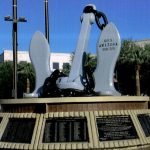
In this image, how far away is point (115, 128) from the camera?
10.4m

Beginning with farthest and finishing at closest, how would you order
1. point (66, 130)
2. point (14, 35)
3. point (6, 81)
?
point (6, 81), point (14, 35), point (66, 130)

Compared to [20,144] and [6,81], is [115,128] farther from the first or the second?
[6,81]

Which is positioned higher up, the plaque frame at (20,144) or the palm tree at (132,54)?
the palm tree at (132,54)

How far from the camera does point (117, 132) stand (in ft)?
33.9

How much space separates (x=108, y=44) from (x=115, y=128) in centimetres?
320

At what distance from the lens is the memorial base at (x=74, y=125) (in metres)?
10.1

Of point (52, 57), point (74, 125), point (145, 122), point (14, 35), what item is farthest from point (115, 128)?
point (52, 57)

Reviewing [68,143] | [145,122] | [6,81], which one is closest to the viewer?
[68,143]

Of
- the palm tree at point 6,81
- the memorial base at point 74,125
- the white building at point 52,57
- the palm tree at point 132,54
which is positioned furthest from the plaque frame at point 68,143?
the white building at point 52,57

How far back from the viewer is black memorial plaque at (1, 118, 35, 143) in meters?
10.5

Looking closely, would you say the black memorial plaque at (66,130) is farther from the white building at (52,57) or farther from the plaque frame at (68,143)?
the white building at (52,57)

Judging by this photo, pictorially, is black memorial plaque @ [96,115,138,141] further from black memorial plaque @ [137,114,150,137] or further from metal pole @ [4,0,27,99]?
metal pole @ [4,0,27,99]

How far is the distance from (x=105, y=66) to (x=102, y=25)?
1.69 meters

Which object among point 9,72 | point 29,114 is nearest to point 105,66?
point 29,114
